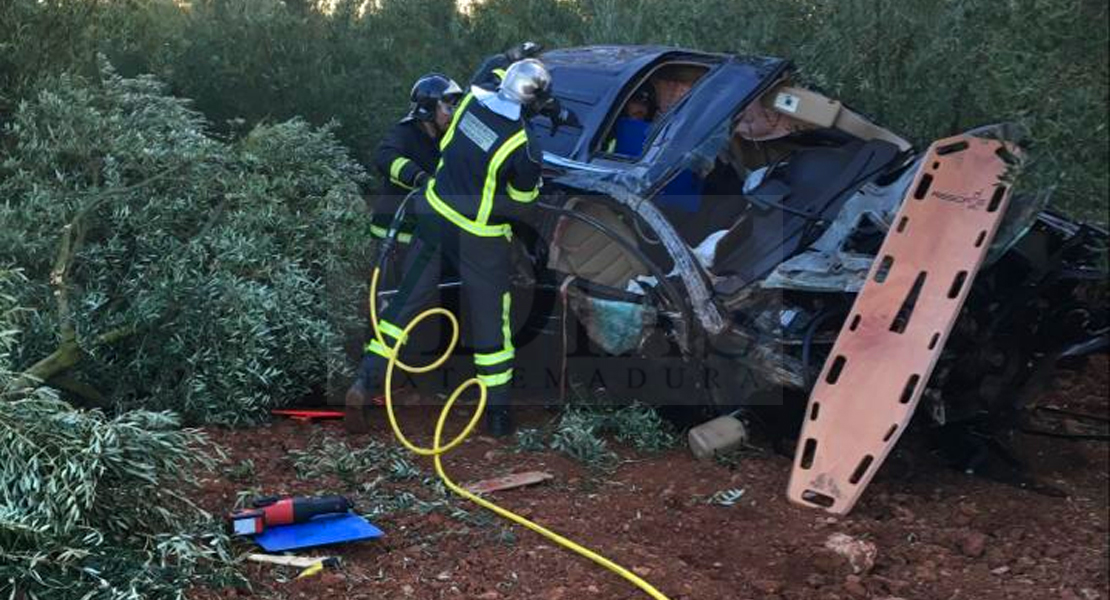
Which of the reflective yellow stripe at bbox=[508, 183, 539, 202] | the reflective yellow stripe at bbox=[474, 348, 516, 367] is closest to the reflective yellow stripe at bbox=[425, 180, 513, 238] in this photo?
the reflective yellow stripe at bbox=[508, 183, 539, 202]

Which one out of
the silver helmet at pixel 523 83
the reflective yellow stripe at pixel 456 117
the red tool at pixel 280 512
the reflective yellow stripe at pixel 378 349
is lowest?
the red tool at pixel 280 512

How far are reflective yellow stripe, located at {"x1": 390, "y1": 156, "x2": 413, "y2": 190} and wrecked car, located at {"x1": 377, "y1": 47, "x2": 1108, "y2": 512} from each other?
0.77m

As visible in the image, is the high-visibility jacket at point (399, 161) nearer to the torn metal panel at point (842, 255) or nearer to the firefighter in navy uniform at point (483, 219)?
the firefighter in navy uniform at point (483, 219)

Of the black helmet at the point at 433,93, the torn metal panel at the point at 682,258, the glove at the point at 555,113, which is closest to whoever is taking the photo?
the torn metal panel at the point at 682,258

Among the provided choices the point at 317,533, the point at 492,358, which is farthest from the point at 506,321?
the point at 317,533

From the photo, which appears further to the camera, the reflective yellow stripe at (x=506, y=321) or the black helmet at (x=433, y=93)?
the black helmet at (x=433, y=93)

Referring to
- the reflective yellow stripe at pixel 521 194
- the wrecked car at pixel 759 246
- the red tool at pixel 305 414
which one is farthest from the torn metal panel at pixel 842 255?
the red tool at pixel 305 414

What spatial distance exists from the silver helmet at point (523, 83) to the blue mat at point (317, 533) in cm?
220

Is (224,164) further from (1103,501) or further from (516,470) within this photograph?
(1103,501)

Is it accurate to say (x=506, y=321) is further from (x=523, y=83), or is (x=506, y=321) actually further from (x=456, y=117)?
(x=523, y=83)

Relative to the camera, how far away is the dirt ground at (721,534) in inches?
157

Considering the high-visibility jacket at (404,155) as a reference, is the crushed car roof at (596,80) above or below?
above

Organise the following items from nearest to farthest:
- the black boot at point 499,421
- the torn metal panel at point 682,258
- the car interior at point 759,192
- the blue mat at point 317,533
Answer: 1. the blue mat at point 317,533
2. the torn metal panel at point 682,258
3. the car interior at point 759,192
4. the black boot at point 499,421

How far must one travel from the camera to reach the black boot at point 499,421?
572cm
